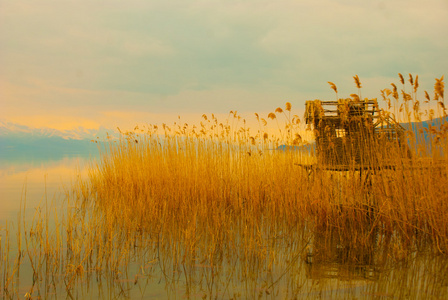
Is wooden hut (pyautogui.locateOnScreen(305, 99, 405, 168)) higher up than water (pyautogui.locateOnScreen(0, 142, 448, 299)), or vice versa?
wooden hut (pyautogui.locateOnScreen(305, 99, 405, 168))

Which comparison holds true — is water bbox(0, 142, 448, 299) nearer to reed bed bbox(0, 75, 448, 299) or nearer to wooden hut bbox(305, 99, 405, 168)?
reed bed bbox(0, 75, 448, 299)

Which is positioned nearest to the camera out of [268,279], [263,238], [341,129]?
[268,279]

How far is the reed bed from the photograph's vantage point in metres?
2.12

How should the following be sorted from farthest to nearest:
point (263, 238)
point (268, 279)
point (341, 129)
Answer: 1. point (341, 129)
2. point (263, 238)
3. point (268, 279)

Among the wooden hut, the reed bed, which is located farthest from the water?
the wooden hut

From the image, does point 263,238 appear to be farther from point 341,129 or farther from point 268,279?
point 341,129

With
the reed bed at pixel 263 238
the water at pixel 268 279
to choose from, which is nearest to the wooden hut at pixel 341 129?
the reed bed at pixel 263 238

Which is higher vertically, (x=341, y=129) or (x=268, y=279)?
(x=341, y=129)

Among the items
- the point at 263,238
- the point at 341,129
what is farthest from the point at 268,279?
the point at 341,129

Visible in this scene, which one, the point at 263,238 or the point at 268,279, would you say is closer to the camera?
the point at 268,279

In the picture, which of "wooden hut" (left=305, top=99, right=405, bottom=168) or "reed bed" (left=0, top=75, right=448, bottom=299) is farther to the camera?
"wooden hut" (left=305, top=99, right=405, bottom=168)

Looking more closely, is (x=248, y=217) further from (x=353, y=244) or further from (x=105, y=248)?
(x=105, y=248)

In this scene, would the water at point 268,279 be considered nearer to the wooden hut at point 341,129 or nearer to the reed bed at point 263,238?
the reed bed at point 263,238

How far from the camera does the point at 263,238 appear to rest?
9.53ft
